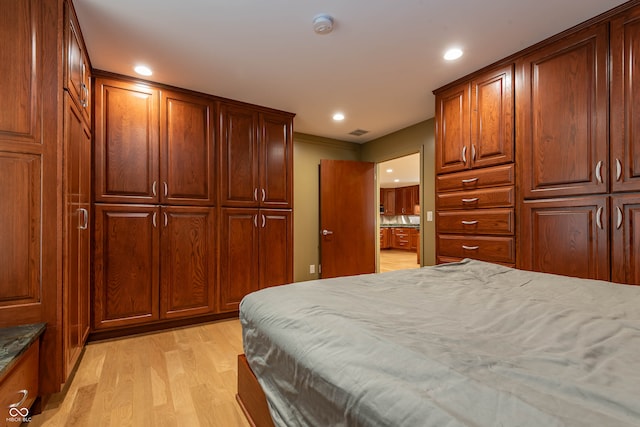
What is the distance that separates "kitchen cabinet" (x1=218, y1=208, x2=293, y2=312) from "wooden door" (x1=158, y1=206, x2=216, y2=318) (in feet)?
0.40

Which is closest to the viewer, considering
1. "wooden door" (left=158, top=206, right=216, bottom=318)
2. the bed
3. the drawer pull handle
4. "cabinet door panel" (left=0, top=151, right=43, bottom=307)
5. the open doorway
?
the bed

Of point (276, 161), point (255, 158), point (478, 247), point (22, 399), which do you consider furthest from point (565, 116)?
point (22, 399)

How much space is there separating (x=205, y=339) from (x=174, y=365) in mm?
459

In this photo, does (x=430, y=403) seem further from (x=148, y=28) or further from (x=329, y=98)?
(x=329, y=98)

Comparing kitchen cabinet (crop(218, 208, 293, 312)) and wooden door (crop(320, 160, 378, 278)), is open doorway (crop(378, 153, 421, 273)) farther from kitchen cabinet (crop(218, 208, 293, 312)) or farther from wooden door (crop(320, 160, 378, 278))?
kitchen cabinet (crop(218, 208, 293, 312))

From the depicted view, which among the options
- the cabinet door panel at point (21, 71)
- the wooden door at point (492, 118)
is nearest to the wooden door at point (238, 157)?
the cabinet door panel at point (21, 71)

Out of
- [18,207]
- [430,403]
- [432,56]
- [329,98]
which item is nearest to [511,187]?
[432,56]

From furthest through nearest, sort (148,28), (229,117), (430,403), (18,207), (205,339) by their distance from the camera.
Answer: (229,117) → (205,339) → (148,28) → (18,207) → (430,403)

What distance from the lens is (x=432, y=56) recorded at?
88.3 inches

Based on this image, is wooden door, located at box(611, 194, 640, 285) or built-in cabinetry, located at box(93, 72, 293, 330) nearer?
wooden door, located at box(611, 194, 640, 285)

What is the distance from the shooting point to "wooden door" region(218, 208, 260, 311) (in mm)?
2906

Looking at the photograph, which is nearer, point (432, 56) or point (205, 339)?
point (432, 56)

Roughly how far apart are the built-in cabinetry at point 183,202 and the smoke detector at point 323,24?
4.68ft

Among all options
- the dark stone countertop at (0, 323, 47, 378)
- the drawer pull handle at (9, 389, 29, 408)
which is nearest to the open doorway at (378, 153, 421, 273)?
the dark stone countertop at (0, 323, 47, 378)
